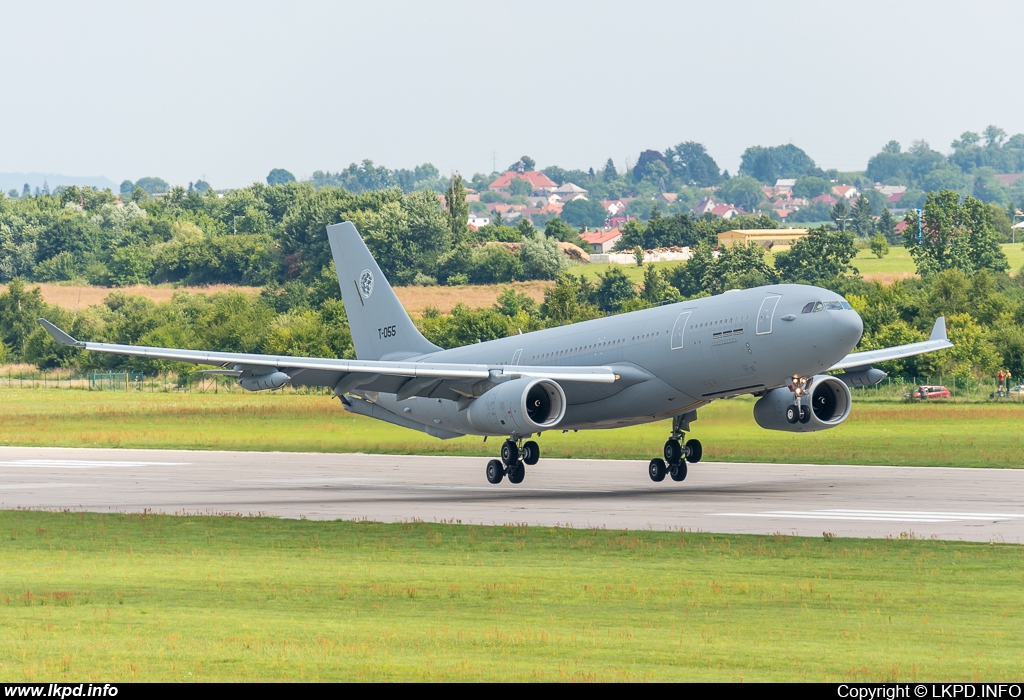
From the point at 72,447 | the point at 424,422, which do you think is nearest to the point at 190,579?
the point at 424,422

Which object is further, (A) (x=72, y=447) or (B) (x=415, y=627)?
(A) (x=72, y=447)

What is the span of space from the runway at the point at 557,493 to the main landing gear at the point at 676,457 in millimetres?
417

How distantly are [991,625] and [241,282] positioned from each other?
15733 centimetres

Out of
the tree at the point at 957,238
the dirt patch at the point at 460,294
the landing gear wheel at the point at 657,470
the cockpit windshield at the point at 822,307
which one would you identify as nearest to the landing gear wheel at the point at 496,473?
the landing gear wheel at the point at 657,470

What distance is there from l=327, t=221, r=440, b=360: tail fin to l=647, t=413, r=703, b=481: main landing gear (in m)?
10.0

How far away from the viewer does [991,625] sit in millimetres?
16891

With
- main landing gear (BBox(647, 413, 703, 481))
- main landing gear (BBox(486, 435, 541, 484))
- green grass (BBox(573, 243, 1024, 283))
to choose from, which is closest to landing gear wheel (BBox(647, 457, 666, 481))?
main landing gear (BBox(647, 413, 703, 481))

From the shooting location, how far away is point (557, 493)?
1565 inches

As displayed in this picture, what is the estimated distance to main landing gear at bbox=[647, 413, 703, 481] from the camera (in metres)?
42.2

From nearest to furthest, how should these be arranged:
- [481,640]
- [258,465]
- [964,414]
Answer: [481,640] → [258,465] → [964,414]

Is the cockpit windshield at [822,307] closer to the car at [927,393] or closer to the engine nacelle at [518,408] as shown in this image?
the engine nacelle at [518,408]

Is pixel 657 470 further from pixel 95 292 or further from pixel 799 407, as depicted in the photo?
pixel 95 292

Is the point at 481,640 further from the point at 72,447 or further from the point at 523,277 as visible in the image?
the point at 523,277

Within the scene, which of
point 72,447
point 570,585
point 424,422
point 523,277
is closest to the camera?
point 570,585
